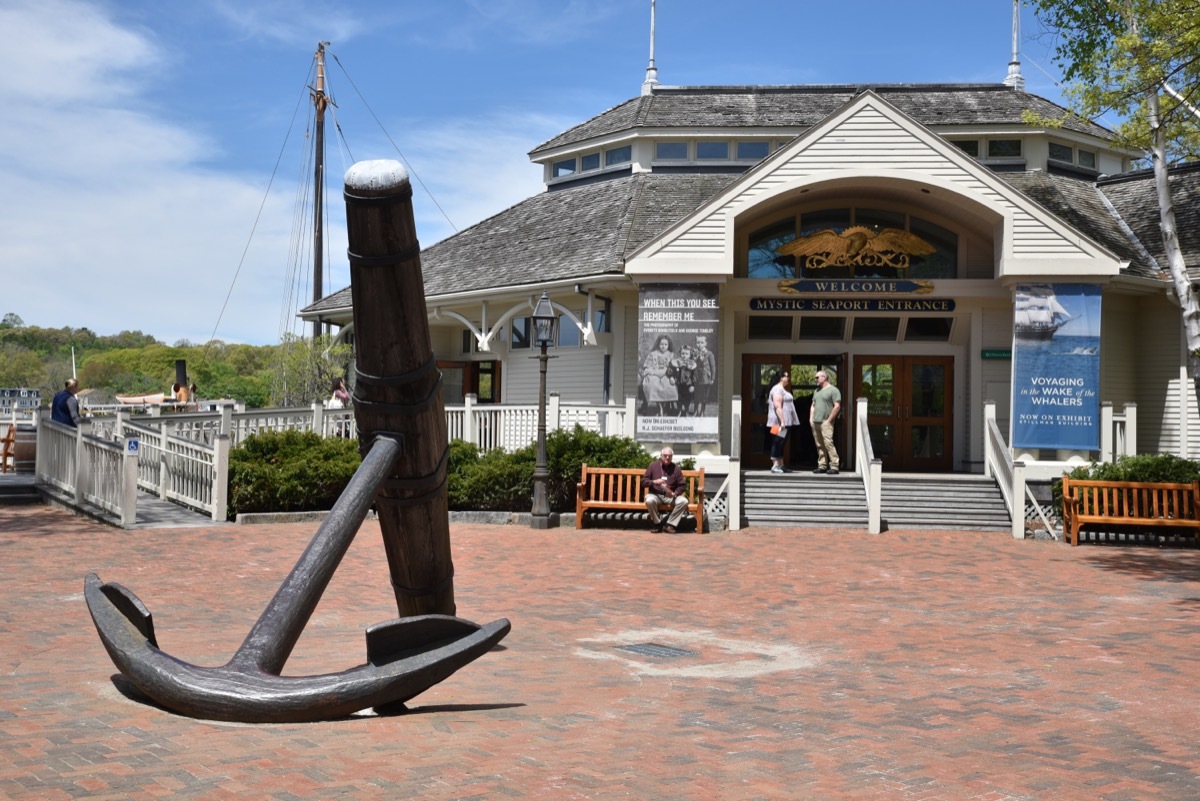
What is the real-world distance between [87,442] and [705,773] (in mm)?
14169

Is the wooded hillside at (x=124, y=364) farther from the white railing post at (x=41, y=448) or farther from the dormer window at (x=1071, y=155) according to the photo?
the dormer window at (x=1071, y=155)

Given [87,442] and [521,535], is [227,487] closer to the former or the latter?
[87,442]

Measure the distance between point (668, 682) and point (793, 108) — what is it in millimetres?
20668

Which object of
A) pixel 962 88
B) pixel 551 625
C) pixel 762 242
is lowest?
pixel 551 625

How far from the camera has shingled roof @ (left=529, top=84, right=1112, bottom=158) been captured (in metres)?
23.5

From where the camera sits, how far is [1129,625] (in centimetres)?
912

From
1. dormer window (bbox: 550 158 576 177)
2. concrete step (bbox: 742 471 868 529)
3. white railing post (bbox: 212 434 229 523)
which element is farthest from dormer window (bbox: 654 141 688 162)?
white railing post (bbox: 212 434 229 523)

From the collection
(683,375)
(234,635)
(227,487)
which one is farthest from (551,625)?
(683,375)

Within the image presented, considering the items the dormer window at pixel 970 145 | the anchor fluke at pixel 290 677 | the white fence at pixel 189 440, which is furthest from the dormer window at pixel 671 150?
the anchor fluke at pixel 290 677

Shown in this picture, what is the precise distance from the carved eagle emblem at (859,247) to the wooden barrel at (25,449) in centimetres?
1528

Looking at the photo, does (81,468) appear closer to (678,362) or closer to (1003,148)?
(678,362)

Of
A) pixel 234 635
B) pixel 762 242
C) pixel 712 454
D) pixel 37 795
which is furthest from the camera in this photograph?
pixel 762 242

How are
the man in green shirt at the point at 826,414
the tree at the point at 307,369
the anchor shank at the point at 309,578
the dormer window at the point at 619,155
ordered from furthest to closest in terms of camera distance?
1. the tree at the point at 307,369
2. the dormer window at the point at 619,155
3. the man in green shirt at the point at 826,414
4. the anchor shank at the point at 309,578

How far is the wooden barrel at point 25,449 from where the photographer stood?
2048 centimetres
